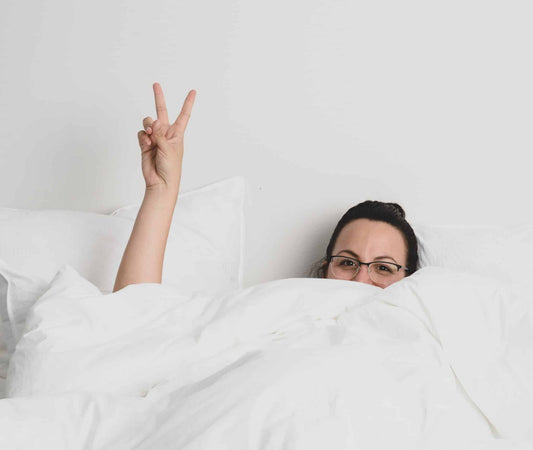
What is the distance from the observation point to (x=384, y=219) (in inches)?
62.1

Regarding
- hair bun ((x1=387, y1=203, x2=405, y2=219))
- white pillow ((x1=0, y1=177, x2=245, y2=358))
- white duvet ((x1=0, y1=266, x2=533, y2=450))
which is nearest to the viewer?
white duvet ((x1=0, y1=266, x2=533, y2=450))

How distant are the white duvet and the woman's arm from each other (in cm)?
19

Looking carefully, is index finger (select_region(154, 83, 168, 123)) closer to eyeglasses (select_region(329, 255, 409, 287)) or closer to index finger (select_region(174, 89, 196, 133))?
index finger (select_region(174, 89, 196, 133))

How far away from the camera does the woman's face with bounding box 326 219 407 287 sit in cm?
155

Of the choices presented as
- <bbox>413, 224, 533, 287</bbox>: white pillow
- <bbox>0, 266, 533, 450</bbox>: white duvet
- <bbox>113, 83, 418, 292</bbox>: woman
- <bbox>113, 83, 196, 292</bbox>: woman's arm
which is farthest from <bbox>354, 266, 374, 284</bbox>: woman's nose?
<bbox>113, 83, 196, 292</bbox>: woman's arm

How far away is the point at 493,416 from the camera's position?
97 centimetres

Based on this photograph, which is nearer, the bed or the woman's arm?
the bed

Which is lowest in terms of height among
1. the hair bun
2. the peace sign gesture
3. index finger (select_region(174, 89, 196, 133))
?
the hair bun

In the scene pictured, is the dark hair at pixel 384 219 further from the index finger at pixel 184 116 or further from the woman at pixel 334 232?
the index finger at pixel 184 116

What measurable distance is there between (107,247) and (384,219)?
66 centimetres

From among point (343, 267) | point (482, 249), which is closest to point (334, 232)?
point (343, 267)

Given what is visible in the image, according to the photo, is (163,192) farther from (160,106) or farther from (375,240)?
(375,240)

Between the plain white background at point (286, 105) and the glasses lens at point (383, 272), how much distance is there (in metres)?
0.24

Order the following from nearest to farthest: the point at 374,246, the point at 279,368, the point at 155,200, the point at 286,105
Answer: the point at 279,368
the point at 155,200
the point at 374,246
the point at 286,105
